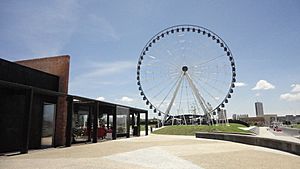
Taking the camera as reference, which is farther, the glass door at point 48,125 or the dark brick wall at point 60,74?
the dark brick wall at point 60,74

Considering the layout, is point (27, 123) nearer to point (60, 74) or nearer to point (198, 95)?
point (60, 74)

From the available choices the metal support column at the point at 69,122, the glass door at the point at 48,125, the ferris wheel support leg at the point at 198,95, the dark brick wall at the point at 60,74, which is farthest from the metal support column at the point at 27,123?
the ferris wheel support leg at the point at 198,95

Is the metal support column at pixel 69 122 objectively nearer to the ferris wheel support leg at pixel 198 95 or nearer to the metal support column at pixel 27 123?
the metal support column at pixel 27 123

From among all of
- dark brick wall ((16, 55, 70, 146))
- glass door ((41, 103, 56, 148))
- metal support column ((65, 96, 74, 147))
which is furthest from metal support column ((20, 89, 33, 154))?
dark brick wall ((16, 55, 70, 146))

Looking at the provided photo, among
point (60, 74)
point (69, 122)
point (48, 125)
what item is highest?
point (60, 74)

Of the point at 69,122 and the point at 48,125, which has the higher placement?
the point at 69,122

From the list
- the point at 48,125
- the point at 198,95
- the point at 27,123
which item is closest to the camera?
the point at 27,123

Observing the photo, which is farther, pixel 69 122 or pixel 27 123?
pixel 69 122

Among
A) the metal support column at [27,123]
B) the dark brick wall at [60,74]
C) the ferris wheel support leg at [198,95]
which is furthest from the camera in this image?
the ferris wheel support leg at [198,95]

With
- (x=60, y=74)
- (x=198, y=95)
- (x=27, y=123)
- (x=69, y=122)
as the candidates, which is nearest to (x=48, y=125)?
(x=69, y=122)

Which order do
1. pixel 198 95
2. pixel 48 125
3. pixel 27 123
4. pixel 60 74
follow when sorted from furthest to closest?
pixel 198 95
pixel 60 74
pixel 48 125
pixel 27 123

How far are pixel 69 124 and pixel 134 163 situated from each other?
7230 mm

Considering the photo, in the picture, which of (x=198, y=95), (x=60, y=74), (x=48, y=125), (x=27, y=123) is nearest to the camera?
(x=27, y=123)

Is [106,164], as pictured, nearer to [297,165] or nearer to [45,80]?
[297,165]
